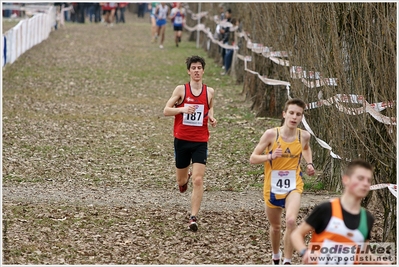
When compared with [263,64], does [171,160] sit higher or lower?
lower

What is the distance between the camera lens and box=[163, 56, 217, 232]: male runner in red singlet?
33.2 feet

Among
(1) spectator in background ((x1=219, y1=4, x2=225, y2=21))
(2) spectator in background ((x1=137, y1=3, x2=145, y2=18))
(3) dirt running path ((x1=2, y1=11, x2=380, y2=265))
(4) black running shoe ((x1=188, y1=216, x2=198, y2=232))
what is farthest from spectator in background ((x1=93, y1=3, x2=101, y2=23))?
(4) black running shoe ((x1=188, y1=216, x2=198, y2=232))

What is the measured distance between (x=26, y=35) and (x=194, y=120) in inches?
893

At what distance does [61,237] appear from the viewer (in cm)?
965

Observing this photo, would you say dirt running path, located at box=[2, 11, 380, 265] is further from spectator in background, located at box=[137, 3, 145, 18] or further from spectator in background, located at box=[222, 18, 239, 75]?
spectator in background, located at box=[137, 3, 145, 18]

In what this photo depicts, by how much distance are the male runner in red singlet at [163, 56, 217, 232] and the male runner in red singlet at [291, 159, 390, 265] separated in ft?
12.6

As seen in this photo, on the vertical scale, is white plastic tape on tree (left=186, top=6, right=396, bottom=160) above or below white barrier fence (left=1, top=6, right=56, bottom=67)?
below

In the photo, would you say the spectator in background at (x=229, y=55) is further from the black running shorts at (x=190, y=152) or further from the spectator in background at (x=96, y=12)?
the spectator in background at (x=96, y=12)

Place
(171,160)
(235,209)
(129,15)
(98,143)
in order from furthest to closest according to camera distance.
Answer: (129,15), (98,143), (171,160), (235,209)

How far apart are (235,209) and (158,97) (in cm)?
1171

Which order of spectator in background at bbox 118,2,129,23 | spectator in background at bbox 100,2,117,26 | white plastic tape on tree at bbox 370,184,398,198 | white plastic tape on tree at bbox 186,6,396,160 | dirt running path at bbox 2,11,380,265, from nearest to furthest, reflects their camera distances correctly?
white plastic tape on tree at bbox 370,184,398,198 < white plastic tape on tree at bbox 186,6,396,160 < dirt running path at bbox 2,11,380,265 < spectator in background at bbox 100,2,117,26 < spectator in background at bbox 118,2,129,23

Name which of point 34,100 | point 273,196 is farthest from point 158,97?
point 273,196

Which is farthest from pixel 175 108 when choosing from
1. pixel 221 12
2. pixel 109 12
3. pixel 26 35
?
pixel 109 12

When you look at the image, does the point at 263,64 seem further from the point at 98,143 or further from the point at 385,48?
the point at 385,48
